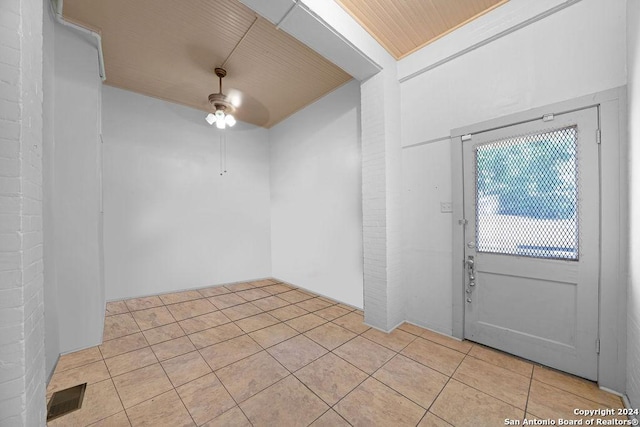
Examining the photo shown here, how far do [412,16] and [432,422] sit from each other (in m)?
3.58

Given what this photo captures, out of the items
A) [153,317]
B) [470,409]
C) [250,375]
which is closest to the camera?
[470,409]

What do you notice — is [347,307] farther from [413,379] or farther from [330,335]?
[413,379]

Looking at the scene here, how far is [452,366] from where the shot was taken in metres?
2.20

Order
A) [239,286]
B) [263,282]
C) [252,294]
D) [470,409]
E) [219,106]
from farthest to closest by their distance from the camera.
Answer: [263,282], [239,286], [252,294], [219,106], [470,409]

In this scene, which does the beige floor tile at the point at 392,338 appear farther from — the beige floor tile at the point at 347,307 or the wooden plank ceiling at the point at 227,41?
the wooden plank ceiling at the point at 227,41

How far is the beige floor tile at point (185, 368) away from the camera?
2.07 m

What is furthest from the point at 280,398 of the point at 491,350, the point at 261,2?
the point at 261,2

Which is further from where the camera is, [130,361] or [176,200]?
[176,200]

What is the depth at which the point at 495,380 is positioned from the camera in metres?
2.01

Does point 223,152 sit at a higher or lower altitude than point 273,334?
higher

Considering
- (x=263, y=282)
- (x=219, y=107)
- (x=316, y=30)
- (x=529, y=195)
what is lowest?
(x=263, y=282)

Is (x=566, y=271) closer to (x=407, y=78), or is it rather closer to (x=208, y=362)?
(x=407, y=78)

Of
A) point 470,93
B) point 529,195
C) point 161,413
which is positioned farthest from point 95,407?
point 470,93

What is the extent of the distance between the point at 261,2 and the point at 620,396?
4251 millimetres
